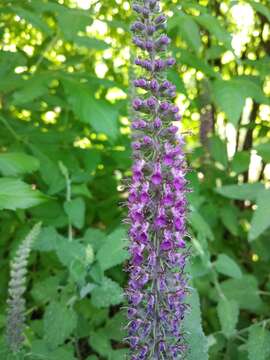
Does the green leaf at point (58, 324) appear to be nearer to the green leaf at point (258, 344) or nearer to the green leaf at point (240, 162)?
the green leaf at point (258, 344)

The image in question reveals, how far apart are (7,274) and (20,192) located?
5.57 ft

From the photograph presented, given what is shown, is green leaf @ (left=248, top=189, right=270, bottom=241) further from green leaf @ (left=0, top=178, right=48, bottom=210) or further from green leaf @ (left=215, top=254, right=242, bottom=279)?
green leaf @ (left=0, top=178, right=48, bottom=210)

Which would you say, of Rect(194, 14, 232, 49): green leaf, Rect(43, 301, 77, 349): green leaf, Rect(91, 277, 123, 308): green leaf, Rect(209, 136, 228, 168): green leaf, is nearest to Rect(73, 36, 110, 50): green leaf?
Rect(194, 14, 232, 49): green leaf

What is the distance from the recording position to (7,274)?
372cm

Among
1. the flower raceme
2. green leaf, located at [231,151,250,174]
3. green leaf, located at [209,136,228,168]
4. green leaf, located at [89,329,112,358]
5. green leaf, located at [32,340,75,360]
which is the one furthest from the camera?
green leaf, located at [209,136,228,168]

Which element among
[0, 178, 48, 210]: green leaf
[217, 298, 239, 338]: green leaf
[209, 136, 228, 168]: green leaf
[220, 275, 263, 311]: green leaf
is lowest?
[217, 298, 239, 338]: green leaf

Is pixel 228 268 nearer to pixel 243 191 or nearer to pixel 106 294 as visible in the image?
pixel 243 191

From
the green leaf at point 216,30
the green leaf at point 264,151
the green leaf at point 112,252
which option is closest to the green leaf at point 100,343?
the green leaf at point 112,252

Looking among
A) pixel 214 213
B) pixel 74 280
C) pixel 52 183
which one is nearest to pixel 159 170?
pixel 74 280

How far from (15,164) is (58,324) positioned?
79 centimetres

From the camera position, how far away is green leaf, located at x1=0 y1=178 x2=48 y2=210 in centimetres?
211

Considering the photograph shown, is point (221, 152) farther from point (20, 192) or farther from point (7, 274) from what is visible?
point (20, 192)

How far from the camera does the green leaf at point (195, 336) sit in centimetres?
220

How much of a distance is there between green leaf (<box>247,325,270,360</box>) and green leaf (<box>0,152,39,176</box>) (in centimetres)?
137
